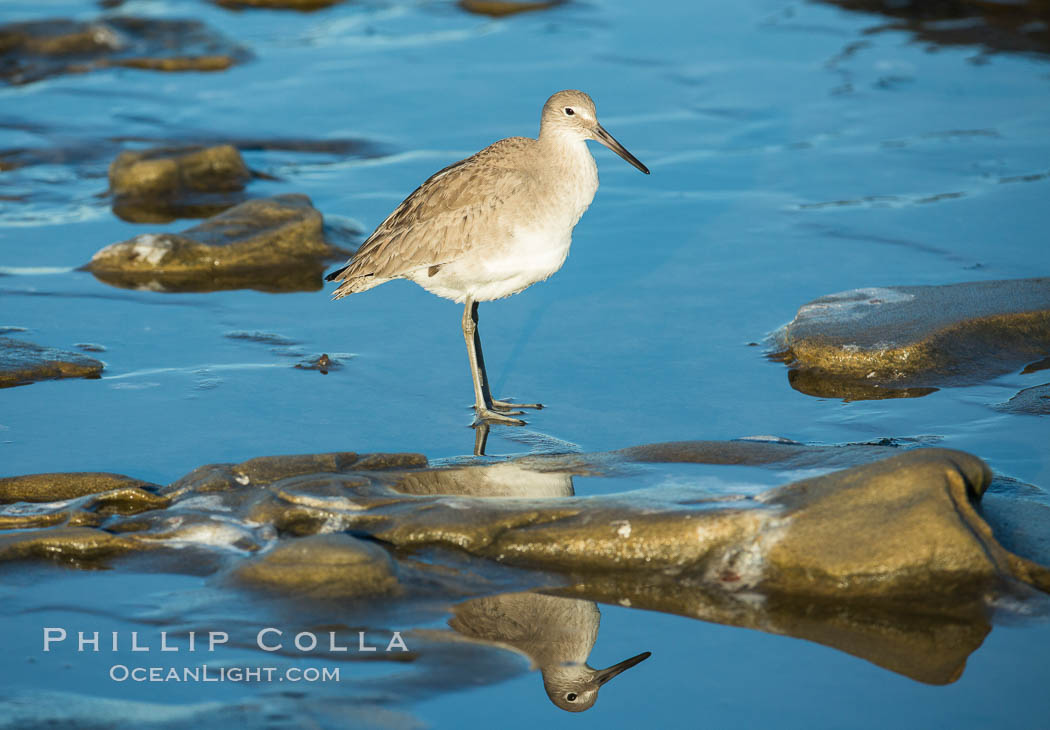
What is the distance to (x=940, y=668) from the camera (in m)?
4.18

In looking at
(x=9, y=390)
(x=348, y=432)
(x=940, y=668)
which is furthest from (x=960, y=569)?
(x=9, y=390)

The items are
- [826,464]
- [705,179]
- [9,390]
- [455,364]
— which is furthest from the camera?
[705,179]

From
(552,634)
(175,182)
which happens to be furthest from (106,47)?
(552,634)

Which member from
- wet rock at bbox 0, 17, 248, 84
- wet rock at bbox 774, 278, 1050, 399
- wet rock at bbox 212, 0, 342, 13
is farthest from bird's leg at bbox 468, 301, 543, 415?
wet rock at bbox 212, 0, 342, 13

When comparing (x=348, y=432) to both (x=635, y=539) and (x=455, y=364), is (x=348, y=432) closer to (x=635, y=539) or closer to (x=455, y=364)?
(x=455, y=364)

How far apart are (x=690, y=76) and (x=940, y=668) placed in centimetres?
918

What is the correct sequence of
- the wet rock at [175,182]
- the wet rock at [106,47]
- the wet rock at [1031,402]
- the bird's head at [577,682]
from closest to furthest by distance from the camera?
the bird's head at [577,682] → the wet rock at [1031,402] → the wet rock at [175,182] → the wet rock at [106,47]

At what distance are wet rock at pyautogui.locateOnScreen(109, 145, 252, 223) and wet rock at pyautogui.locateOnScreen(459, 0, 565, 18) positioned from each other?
5880 mm

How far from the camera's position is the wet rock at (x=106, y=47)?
13914 mm

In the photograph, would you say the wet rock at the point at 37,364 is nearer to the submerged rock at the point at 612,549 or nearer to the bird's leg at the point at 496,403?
the submerged rock at the point at 612,549

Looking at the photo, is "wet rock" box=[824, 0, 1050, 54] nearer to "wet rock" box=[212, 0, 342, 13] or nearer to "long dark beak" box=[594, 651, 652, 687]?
"wet rock" box=[212, 0, 342, 13]

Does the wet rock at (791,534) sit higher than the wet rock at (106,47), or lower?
lower

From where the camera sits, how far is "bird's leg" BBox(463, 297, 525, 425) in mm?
6418

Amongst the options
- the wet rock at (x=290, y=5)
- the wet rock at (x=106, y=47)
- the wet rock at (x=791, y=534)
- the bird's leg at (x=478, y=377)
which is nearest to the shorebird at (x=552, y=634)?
the wet rock at (x=791, y=534)
